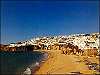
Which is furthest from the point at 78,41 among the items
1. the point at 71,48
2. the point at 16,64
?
the point at 16,64

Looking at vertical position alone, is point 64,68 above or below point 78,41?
below

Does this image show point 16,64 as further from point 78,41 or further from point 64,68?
point 78,41

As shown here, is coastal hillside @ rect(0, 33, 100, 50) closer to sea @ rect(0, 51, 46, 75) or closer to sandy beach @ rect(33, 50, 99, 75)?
sea @ rect(0, 51, 46, 75)

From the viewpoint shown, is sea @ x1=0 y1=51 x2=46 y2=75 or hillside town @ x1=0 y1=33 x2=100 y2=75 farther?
hillside town @ x1=0 y1=33 x2=100 y2=75

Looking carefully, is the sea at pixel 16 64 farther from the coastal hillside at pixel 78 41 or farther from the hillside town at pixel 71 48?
the coastal hillside at pixel 78 41

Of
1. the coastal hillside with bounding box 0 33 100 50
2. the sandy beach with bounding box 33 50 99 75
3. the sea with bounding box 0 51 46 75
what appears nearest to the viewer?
the sandy beach with bounding box 33 50 99 75

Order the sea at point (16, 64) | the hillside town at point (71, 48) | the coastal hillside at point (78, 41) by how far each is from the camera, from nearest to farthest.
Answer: the sea at point (16, 64)
the hillside town at point (71, 48)
the coastal hillside at point (78, 41)

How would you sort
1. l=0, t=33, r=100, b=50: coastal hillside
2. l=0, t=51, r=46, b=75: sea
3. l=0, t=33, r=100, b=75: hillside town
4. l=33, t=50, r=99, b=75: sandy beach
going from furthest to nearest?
l=0, t=33, r=100, b=50: coastal hillside, l=0, t=33, r=100, b=75: hillside town, l=0, t=51, r=46, b=75: sea, l=33, t=50, r=99, b=75: sandy beach

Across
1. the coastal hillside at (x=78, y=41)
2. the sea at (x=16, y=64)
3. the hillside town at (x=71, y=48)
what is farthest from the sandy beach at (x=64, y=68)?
the coastal hillside at (x=78, y=41)

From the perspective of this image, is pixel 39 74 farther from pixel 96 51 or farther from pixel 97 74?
pixel 96 51

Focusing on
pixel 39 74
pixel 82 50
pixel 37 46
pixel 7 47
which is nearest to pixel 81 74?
pixel 39 74

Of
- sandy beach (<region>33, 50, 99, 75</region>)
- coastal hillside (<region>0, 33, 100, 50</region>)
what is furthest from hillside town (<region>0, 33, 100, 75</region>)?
sandy beach (<region>33, 50, 99, 75</region>)

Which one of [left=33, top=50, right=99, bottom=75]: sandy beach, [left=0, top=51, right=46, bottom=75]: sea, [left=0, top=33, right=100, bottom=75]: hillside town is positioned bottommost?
[left=0, top=51, right=46, bottom=75]: sea

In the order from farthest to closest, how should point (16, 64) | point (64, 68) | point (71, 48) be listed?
point (71, 48) < point (16, 64) < point (64, 68)
